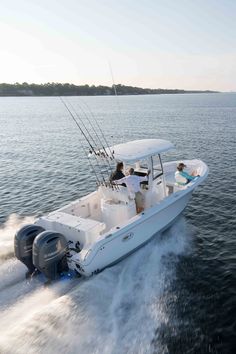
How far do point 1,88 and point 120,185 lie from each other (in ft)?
496

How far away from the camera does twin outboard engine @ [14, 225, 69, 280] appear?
291 inches

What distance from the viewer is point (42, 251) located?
737cm

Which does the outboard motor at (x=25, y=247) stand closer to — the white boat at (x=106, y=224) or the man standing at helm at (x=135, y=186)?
the white boat at (x=106, y=224)

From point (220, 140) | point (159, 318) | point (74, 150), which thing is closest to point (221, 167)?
point (220, 140)

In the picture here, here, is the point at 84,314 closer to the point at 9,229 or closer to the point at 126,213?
the point at 126,213

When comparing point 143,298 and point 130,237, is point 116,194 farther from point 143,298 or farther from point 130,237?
point 143,298

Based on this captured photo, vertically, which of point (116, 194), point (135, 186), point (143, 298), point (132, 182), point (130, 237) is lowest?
point (143, 298)

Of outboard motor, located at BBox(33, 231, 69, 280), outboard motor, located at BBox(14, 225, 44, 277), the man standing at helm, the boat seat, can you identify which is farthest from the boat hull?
outboard motor, located at BBox(14, 225, 44, 277)

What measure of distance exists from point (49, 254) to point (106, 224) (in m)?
2.41

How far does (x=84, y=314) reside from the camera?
21.6ft

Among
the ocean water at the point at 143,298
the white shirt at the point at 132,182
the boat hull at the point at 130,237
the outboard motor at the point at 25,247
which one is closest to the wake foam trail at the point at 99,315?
the ocean water at the point at 143,298

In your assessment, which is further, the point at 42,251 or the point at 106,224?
the point at 106,224

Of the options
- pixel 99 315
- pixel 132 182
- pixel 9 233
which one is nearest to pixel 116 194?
pixel 132 182

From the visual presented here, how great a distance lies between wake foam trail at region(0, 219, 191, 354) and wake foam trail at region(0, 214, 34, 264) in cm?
203
